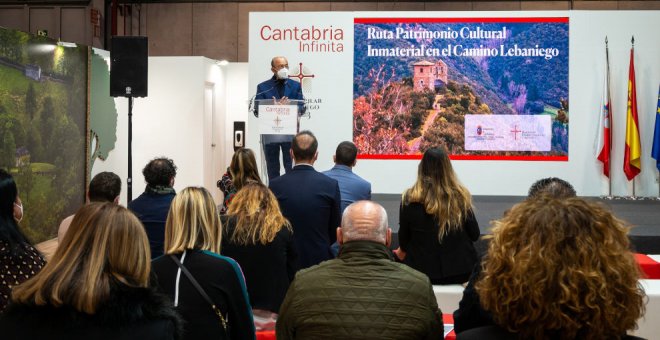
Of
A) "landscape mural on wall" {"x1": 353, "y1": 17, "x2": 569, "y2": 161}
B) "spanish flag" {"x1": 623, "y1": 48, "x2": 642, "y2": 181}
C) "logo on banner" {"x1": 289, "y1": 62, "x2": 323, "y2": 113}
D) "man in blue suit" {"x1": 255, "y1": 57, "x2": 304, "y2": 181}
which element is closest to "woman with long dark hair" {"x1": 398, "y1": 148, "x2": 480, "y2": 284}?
"man in blue suit" {"x1": 255, "y1": 57, "x2": 304, "y2": 181}

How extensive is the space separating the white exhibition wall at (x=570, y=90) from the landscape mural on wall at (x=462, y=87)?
0.37 ft

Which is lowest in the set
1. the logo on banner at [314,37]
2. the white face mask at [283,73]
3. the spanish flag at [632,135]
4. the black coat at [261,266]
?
the black coat at [261,266]

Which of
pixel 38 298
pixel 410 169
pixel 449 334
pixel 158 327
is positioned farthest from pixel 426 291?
pixel 410 169

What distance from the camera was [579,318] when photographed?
169 cm

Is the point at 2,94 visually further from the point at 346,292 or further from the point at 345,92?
the point at 346,292

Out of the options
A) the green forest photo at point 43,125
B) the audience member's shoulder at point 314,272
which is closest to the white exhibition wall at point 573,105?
the green forest photo at point 43,125

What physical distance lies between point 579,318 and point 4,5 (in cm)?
1250

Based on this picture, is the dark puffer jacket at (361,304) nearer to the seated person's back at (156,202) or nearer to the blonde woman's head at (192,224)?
the blonde woman's head at (192,224)

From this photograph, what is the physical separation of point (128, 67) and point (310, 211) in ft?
13.6

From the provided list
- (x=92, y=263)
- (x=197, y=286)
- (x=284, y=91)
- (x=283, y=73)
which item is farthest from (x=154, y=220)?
(x=284, y=91)

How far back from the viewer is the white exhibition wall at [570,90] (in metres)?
9.21

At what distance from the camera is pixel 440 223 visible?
13.2 ft

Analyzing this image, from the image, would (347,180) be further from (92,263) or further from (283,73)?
(92,263)

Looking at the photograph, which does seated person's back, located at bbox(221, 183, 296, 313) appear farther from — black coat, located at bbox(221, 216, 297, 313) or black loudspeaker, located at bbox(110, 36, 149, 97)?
black loudspeaker, located at bbox(110, 36, 149, 97)
